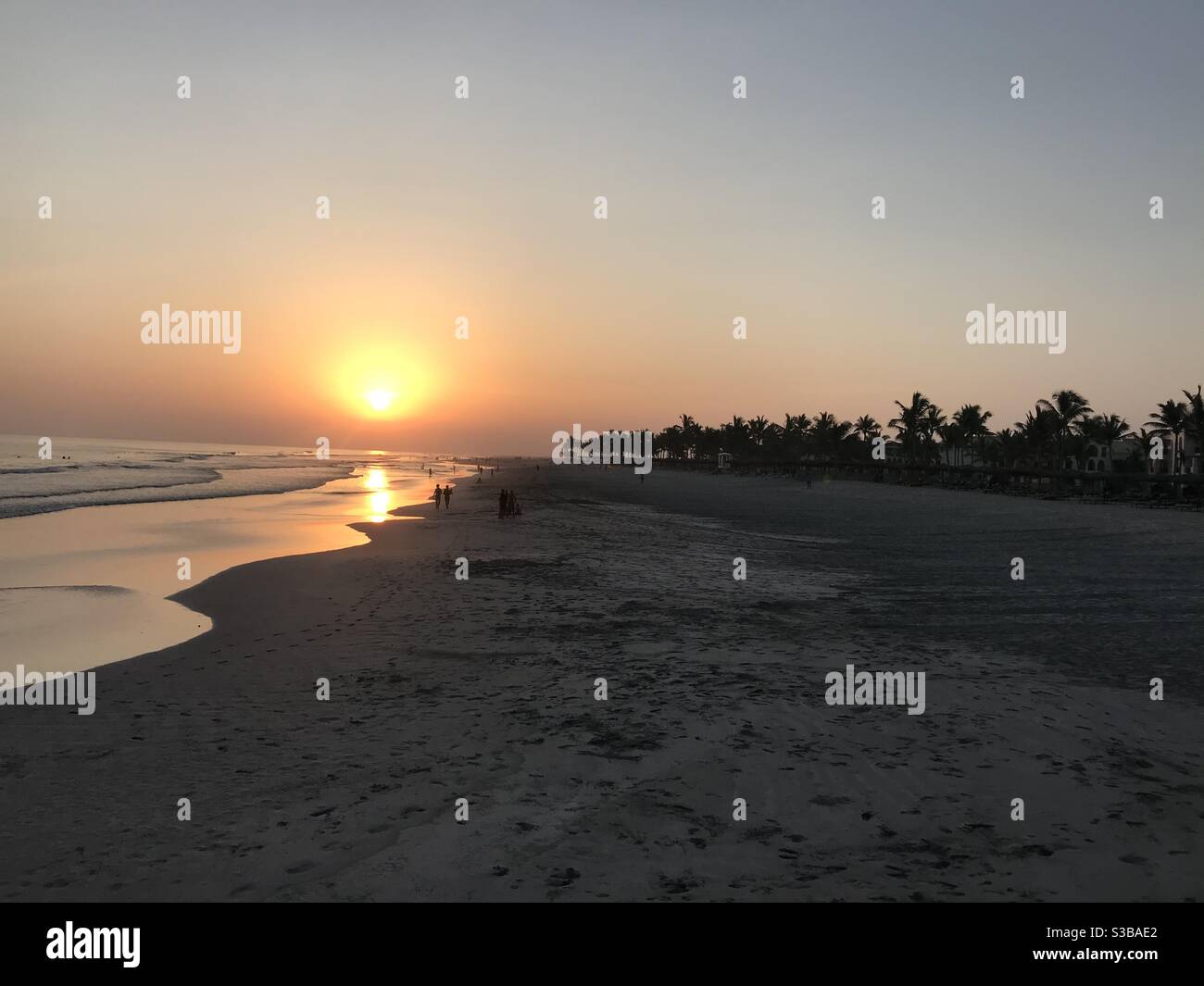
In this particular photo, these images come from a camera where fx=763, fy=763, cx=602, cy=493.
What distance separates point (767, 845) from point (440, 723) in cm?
407

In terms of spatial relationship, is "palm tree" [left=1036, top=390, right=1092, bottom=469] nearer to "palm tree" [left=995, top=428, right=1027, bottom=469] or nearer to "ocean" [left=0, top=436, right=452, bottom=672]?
"palm tree" [left=995, top=428, right=1027, bottom=469]

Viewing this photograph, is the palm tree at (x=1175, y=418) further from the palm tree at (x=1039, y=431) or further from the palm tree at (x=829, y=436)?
the palm tree at (x=829, y=436)

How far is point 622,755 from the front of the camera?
291 inches

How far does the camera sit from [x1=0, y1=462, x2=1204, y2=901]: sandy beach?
522 centimetres

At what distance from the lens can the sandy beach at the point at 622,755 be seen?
5.22 m

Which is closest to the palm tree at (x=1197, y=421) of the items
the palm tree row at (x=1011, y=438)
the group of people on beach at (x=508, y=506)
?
the palm tree row at (x=1011, y=438)

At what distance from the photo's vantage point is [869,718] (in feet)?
27.9

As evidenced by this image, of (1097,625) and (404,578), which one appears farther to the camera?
(404,578)

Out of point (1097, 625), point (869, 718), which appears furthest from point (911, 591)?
point (869, 718)

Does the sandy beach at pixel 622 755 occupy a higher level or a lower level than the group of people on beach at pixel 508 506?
lower

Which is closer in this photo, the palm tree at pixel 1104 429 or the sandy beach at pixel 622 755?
the sandy beach at pixel 622 755

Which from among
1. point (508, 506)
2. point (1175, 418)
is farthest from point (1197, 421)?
point (508, 506)

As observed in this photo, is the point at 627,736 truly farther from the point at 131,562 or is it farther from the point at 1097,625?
the point at 131,562

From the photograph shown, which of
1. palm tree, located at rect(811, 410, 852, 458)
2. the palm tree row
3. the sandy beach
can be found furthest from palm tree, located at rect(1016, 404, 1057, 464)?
the sandy beach
